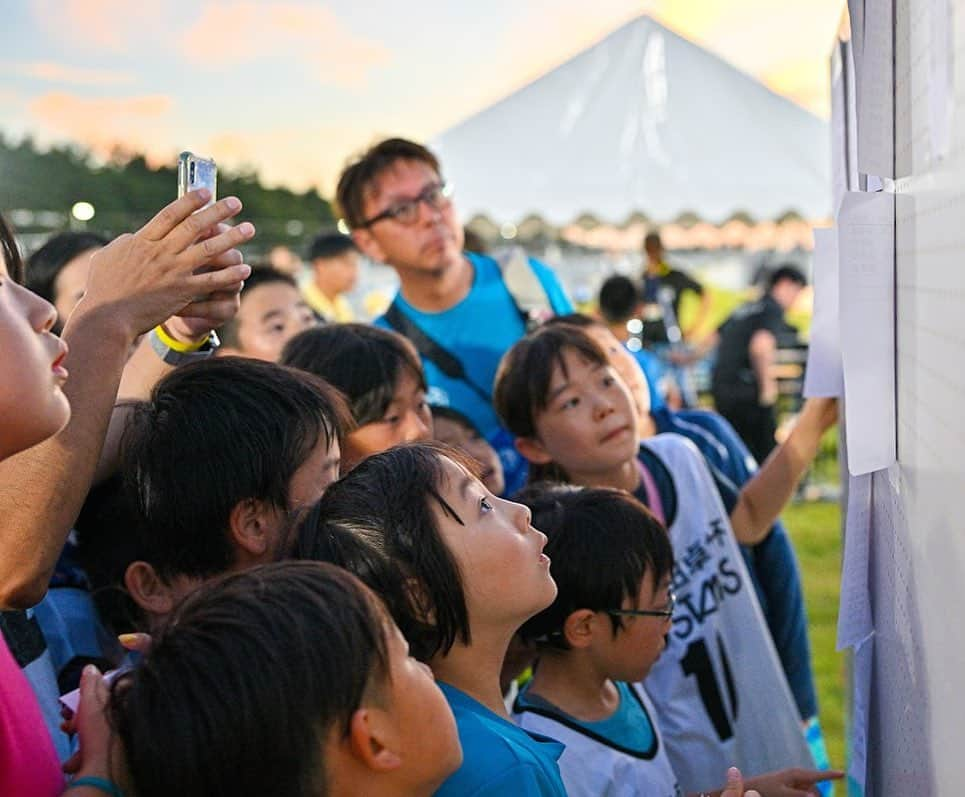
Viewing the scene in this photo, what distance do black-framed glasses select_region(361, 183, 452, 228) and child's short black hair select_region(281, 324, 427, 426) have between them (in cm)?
91

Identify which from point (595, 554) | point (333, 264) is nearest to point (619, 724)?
point (595, 554)

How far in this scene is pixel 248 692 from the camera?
1.17m

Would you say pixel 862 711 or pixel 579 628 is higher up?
pixel 579 628

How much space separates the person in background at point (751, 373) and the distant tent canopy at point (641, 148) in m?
0.72

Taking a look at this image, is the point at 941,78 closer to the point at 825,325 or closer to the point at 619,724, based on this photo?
the point at 825,325

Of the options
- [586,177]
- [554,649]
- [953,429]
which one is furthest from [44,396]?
[586,177]

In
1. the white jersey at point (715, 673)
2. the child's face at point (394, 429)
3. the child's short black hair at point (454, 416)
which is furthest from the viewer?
the child's short black hair at point (454, 416)

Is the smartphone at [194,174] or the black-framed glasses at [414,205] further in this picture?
the black-framed glasses at [414,205]

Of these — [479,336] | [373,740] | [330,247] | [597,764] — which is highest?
[330,247]

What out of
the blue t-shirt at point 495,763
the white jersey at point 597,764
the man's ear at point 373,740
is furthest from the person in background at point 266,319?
the man's ear at point 373,740

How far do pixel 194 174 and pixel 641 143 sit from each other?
26.0ft

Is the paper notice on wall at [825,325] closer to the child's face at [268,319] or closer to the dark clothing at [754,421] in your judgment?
the child's face at [268,319]

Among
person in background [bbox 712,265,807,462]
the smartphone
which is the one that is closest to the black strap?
the smartphone

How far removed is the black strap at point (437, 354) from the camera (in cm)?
353
